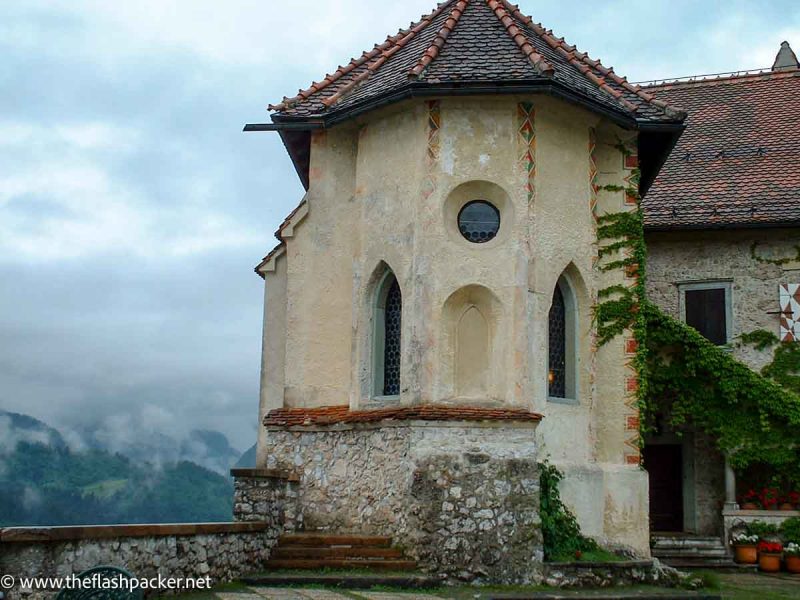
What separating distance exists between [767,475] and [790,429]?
1.65 metres

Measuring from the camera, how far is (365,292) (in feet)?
51.8

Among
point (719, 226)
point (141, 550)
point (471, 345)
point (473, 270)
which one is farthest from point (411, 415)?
point (719, 226)

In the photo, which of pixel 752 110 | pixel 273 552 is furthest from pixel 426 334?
pixel 752 110

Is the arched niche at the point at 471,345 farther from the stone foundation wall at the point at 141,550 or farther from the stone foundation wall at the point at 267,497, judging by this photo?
the stone foundation wall at the point at 141,550

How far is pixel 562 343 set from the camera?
16.1 meters

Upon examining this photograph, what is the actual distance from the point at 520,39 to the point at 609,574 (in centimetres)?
815

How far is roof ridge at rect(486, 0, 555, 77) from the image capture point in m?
14.9

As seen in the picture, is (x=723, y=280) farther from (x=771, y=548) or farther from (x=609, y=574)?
(x=609, y=574)

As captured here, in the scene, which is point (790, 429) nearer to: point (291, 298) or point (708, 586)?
point (708, 586)

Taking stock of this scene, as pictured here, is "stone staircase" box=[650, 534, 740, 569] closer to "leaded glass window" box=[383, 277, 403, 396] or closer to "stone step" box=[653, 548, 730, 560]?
"stone step" box=[653, 548, 730, 560]

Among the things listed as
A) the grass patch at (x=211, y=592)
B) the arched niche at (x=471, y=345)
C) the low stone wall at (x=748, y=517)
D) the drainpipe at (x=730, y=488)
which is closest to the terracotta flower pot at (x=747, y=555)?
the low stone wall at (x=748, y=517)

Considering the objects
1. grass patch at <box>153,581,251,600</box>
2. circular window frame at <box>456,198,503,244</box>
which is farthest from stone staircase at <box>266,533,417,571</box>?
circular window frame at <box>456,198,503,244</box>

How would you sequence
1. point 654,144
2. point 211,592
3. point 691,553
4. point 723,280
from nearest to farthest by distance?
point 211,592, point 654,144, point 691,553, point 723,280

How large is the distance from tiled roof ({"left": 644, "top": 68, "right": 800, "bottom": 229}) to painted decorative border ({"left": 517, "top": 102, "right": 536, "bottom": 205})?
783cm
